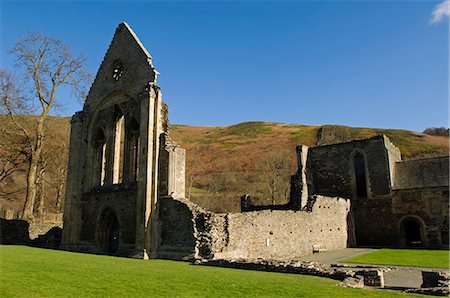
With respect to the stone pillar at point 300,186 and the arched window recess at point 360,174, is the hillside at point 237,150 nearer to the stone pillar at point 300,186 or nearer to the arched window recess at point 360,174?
the stone pillar at point 300,186

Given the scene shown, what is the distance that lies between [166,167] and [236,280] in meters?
9.36

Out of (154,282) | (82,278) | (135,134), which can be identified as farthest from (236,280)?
(135,134)

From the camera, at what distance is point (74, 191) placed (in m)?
22.4

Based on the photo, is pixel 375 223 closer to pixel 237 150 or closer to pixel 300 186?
pixel 300 186

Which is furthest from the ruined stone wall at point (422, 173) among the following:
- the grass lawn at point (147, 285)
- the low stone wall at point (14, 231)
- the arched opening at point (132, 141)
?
the low stone wall at point (14, 231)

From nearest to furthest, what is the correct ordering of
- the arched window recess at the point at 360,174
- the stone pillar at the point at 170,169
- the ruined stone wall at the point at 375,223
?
the stone pillar at the point at 170,169, the ruined stone wall at the point at 375,223, the arched window recess at the point at 360,174

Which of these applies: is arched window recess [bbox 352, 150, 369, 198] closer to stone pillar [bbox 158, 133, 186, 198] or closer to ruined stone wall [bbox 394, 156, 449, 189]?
ruined stone wall [bbox 394, 156, 449, 189]

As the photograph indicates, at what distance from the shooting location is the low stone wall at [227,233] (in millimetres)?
15839

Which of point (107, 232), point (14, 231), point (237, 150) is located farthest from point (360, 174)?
point (237, 150)

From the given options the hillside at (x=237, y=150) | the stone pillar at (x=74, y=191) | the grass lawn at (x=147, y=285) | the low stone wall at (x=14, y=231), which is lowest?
the grass lawn at (x=147, y=285)

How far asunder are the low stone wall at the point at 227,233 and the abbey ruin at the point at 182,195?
1.9 inches

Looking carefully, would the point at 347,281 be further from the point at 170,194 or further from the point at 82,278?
the point at 170,194

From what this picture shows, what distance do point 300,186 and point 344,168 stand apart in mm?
4857

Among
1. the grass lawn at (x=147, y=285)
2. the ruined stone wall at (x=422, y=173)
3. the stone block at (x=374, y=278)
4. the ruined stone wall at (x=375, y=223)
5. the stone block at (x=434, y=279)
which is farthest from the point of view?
the ruined stone wall at (x=375, y=223)
